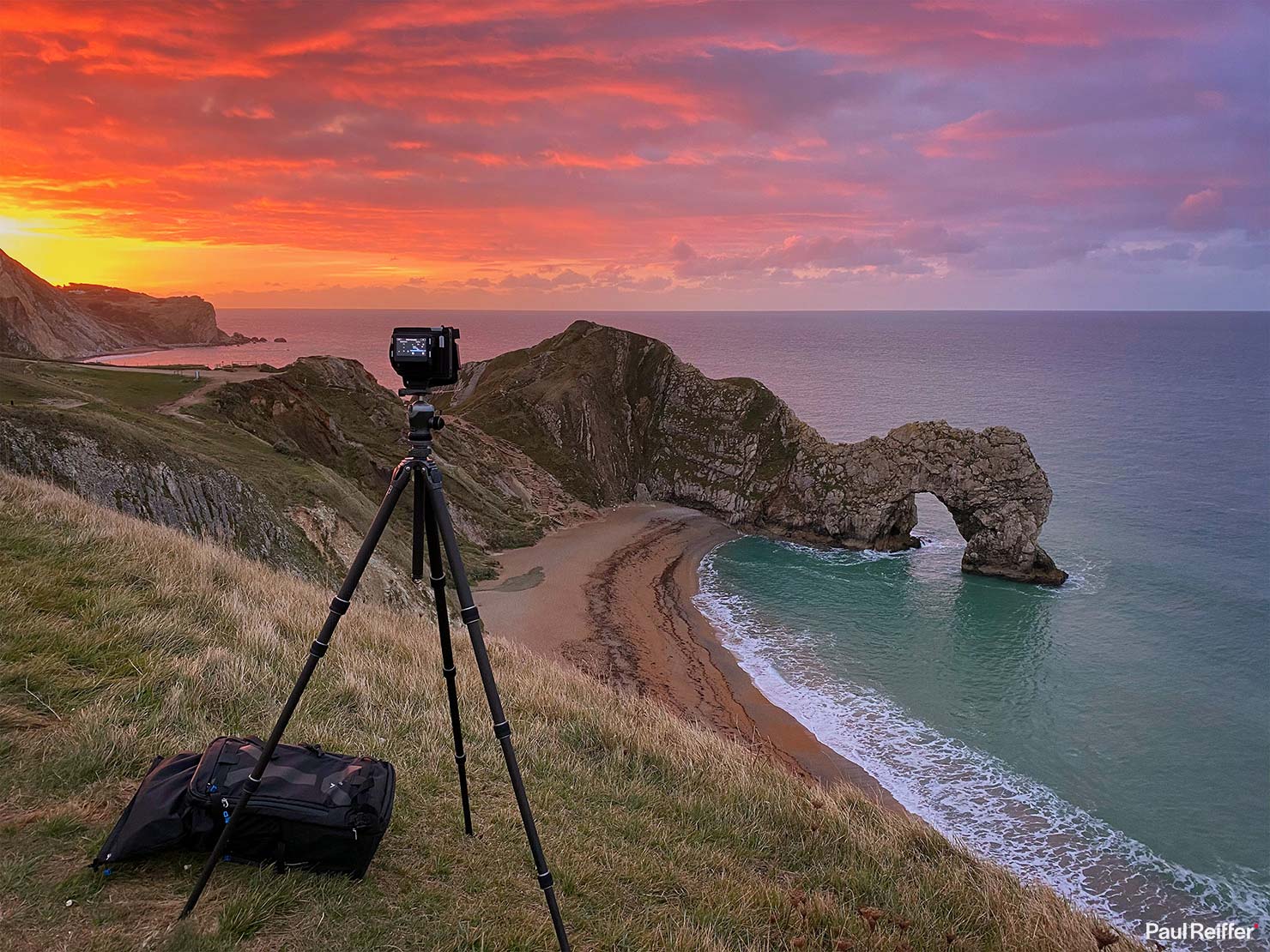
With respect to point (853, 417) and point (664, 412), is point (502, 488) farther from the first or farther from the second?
point (853, 417)

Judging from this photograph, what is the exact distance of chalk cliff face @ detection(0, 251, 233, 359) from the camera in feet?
329

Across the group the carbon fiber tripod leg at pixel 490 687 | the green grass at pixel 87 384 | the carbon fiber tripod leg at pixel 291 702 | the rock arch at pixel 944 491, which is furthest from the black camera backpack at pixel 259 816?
the rock arch at pixel 944 491

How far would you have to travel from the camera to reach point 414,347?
3.75 meters

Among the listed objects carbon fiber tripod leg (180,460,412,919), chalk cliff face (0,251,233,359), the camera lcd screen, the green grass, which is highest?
chalk cliff face (0,251,233,359)

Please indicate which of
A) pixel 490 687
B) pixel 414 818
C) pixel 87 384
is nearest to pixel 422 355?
pixel 490 687

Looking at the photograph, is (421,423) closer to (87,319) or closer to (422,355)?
(422,355)

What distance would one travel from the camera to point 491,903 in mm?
4023

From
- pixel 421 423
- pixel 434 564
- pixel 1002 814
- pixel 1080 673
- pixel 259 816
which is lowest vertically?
pixel 1002 814

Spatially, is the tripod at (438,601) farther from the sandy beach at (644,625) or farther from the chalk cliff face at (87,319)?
the chalk cliff face at (87,319)

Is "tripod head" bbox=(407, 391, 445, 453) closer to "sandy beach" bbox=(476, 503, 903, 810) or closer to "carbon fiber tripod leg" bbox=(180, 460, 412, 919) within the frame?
"carbon fiber tripod leg" bbox=(180, 460, 412, 919)

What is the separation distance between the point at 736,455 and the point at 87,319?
136018 mm

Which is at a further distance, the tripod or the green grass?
the green grass

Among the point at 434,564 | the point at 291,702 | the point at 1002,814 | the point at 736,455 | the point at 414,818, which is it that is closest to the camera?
the point at 291,702

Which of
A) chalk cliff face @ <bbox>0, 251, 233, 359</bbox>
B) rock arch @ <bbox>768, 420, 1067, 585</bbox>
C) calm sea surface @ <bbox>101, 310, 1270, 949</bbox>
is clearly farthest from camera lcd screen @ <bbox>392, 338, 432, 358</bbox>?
chalk cliff face @ <bbox>0, 251, 233, 359</bbox>
